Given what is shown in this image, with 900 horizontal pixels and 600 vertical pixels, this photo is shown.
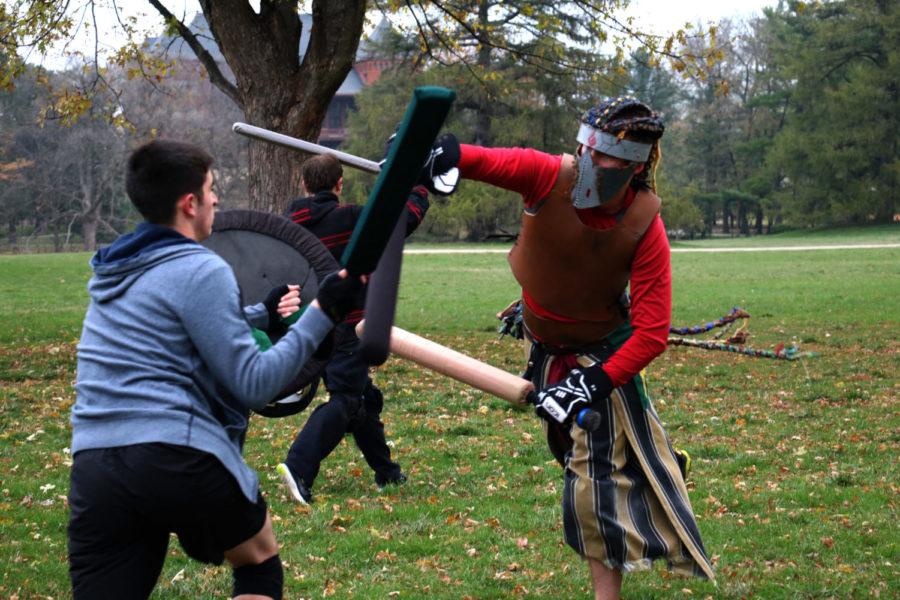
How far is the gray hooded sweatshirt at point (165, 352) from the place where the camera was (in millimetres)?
2803

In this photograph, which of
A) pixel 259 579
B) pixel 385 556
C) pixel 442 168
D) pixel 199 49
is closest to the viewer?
pixel 259 579

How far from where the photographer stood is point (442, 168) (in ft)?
12.1

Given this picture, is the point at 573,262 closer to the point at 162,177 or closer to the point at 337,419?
the point at 162,177

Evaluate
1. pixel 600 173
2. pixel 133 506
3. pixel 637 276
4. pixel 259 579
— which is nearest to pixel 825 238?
pixel 637 276

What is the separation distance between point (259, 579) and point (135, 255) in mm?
1007

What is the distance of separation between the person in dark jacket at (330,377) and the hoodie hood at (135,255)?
10.1 feet

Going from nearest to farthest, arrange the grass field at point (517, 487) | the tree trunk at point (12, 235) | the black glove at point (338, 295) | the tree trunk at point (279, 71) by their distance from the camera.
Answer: the black glove at point (338, 295)
the grass field at point (517, 487)
the tree trunk at point (279, 71)
the tree trunk at point (12, 235)

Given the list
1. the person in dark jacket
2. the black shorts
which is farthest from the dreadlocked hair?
the person in dark jacket

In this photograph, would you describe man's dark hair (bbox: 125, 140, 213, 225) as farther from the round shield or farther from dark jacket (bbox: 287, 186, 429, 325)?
dark jacket (bbox: 287, 186, 429, 325)

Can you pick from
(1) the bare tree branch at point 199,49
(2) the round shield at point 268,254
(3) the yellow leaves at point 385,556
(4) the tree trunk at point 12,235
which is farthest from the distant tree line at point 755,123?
(2) the round shield at point 268,254

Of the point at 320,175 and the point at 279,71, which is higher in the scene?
the point at 279,71

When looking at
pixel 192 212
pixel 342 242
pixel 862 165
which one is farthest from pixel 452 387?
pixel 862 165

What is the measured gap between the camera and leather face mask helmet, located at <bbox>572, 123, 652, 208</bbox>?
13.2ft

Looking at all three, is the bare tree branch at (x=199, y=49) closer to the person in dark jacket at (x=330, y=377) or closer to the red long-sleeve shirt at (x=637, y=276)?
the person in dark jacket at (x=330, y=377)
